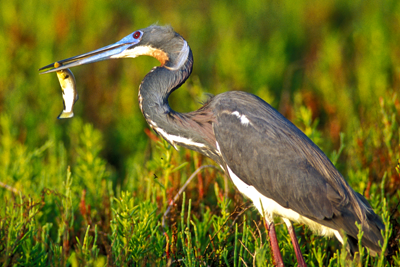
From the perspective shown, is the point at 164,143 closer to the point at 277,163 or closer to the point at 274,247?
the point at 277,163

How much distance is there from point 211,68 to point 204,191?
3018 millimetres

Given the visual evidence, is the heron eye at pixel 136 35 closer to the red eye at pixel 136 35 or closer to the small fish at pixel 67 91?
the red eye at pixel 136 35

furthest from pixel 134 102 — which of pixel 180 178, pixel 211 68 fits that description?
pixel 180 178

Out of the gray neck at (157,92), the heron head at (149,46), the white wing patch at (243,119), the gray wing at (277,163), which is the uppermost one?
the heron head at (149,46)

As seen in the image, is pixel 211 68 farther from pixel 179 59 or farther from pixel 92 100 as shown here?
pixel 179 59

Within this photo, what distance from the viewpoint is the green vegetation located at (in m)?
2.35

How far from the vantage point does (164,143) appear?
2.70 m

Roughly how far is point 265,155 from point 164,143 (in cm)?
68

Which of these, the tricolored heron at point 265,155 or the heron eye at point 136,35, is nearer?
the tricolored heron at point 265,155

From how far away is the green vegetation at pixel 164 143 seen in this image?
235cm

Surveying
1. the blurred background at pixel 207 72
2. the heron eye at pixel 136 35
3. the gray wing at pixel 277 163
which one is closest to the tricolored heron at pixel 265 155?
the gray wing at pixel 277 163

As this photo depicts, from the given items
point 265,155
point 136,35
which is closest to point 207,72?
point 136,35

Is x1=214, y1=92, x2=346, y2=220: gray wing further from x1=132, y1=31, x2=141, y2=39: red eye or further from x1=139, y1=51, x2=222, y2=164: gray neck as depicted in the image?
x1=132, y1=31, x2=141, y2=39: red eye

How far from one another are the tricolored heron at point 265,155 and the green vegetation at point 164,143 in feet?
0.49
